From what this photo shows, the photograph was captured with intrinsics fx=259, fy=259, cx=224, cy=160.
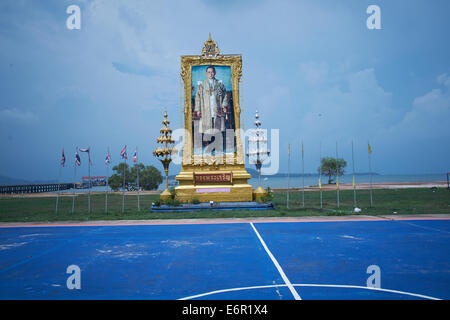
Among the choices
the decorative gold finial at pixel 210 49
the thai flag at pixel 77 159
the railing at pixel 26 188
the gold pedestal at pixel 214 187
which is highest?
the decorative gold finial at pixel 210 49

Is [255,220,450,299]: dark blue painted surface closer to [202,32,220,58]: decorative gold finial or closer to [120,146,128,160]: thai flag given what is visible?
[120,146,128,160]: thai flag

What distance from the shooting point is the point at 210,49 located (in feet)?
81.3

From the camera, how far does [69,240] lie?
1117 centimetres

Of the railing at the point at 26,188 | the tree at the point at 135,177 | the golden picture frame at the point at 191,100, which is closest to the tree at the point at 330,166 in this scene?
the tree at the point at 135,177

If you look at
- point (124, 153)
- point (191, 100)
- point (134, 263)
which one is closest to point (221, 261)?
point (134, 263)

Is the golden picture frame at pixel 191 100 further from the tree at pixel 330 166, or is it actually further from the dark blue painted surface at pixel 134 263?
the tree at pixel 330 166

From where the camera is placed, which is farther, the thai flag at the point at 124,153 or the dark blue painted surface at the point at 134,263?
the thai flag at the point at 124,153

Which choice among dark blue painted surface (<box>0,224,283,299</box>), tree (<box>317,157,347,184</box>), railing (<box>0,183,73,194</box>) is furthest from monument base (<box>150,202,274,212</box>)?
tree (<box>317,157,347,184</box>)

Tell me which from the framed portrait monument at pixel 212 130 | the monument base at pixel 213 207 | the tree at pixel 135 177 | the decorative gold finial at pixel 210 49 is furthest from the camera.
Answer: the tree at pixel 135 177

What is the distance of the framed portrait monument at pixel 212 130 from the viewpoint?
21.9 metres

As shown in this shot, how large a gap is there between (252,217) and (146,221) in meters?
6.68

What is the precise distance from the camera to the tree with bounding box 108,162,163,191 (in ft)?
198

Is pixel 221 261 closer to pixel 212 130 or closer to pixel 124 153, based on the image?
pixel 124 153
